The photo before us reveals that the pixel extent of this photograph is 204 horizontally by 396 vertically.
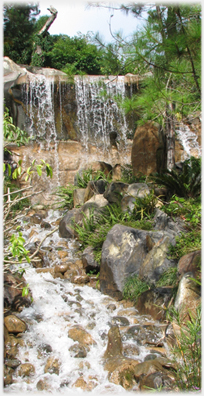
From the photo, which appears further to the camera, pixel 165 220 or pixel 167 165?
pixel 167 165

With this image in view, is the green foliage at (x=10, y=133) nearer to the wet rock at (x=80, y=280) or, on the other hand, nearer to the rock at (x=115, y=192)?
the wet rock at (x=80, y=280)

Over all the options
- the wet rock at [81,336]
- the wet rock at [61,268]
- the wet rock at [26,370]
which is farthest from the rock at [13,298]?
the wet rock at [61,268]

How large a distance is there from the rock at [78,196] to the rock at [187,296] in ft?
13.6

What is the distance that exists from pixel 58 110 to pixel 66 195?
413 centimetres

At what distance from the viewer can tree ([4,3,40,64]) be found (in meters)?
15.5

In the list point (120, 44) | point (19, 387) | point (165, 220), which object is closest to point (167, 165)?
point (165, 220)

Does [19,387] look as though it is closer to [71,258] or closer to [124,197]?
[71,258]

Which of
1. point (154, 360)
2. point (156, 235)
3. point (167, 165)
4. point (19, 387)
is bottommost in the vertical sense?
point (19, 387)

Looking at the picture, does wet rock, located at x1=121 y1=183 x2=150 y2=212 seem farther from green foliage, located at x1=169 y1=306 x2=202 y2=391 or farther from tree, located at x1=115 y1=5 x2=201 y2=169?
green foliage, located at x1=169 y1=306 x2=202 y2=391

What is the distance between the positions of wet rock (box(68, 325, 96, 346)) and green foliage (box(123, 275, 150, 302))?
93 centimetres

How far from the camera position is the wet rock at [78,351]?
10.6 ft

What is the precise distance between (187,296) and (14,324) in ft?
6.46

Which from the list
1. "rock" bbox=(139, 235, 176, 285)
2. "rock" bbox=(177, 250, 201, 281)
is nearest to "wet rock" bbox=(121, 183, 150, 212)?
"rock" bbox=(139, 235, 176, 285)

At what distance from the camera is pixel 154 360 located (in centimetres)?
288
